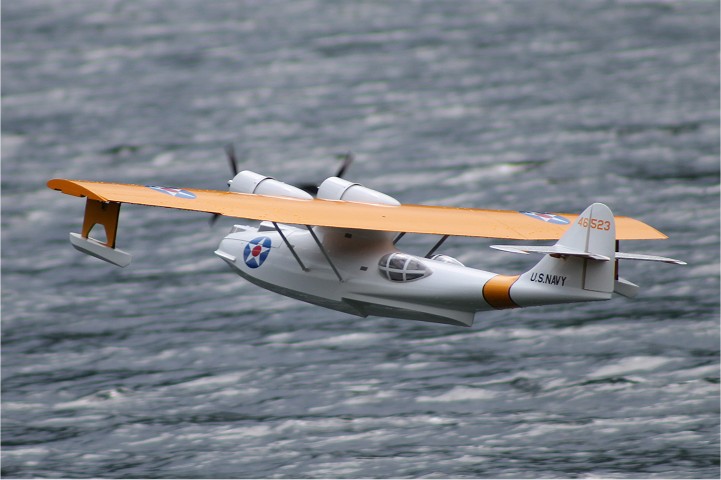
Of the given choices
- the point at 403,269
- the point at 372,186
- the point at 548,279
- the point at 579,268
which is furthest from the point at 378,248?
the point at 372,186

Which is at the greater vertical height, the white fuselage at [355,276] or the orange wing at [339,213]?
the orange wing at [339,213]

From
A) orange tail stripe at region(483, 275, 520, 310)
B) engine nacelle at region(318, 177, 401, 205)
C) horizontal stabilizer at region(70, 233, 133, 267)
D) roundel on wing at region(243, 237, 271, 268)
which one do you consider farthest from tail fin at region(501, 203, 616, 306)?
horizontal stabilizer at region(70, 233, 133, 267)

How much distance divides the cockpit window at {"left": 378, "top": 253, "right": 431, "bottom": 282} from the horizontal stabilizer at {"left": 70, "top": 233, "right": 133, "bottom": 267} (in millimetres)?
8463

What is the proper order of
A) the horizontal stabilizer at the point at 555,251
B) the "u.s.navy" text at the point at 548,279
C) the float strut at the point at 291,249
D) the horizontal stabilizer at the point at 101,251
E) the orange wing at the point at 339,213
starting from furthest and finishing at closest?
1. the float strut at the point at 291,249
2. the horizontal stabilizer at the point at 101,251
3. the orange wing at the point at 339,213
4. the "u.s.navy" text at the point at 548,279
5. the horizontal stabilizer at the point at 555,251

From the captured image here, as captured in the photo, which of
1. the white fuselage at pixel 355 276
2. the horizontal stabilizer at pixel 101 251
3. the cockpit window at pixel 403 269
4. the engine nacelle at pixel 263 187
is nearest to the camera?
the white fuselage at pixel 355 276

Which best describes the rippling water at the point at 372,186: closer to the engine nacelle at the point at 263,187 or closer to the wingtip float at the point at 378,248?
the wingtip float at the point at 378,248

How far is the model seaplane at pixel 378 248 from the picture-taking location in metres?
38.2

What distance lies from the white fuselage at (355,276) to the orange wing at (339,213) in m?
1.24

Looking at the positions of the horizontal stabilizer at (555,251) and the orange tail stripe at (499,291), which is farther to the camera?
the orange tail stripe at (499,291)

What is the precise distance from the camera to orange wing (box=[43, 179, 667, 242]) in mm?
39750

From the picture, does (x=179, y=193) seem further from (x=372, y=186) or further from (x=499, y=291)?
(x=372, y=186)

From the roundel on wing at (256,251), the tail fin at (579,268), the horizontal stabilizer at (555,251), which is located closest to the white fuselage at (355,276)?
the roundel on wing at (256,251)

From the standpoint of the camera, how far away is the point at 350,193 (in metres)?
42.9

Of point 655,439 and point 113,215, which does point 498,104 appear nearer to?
point 655,439
